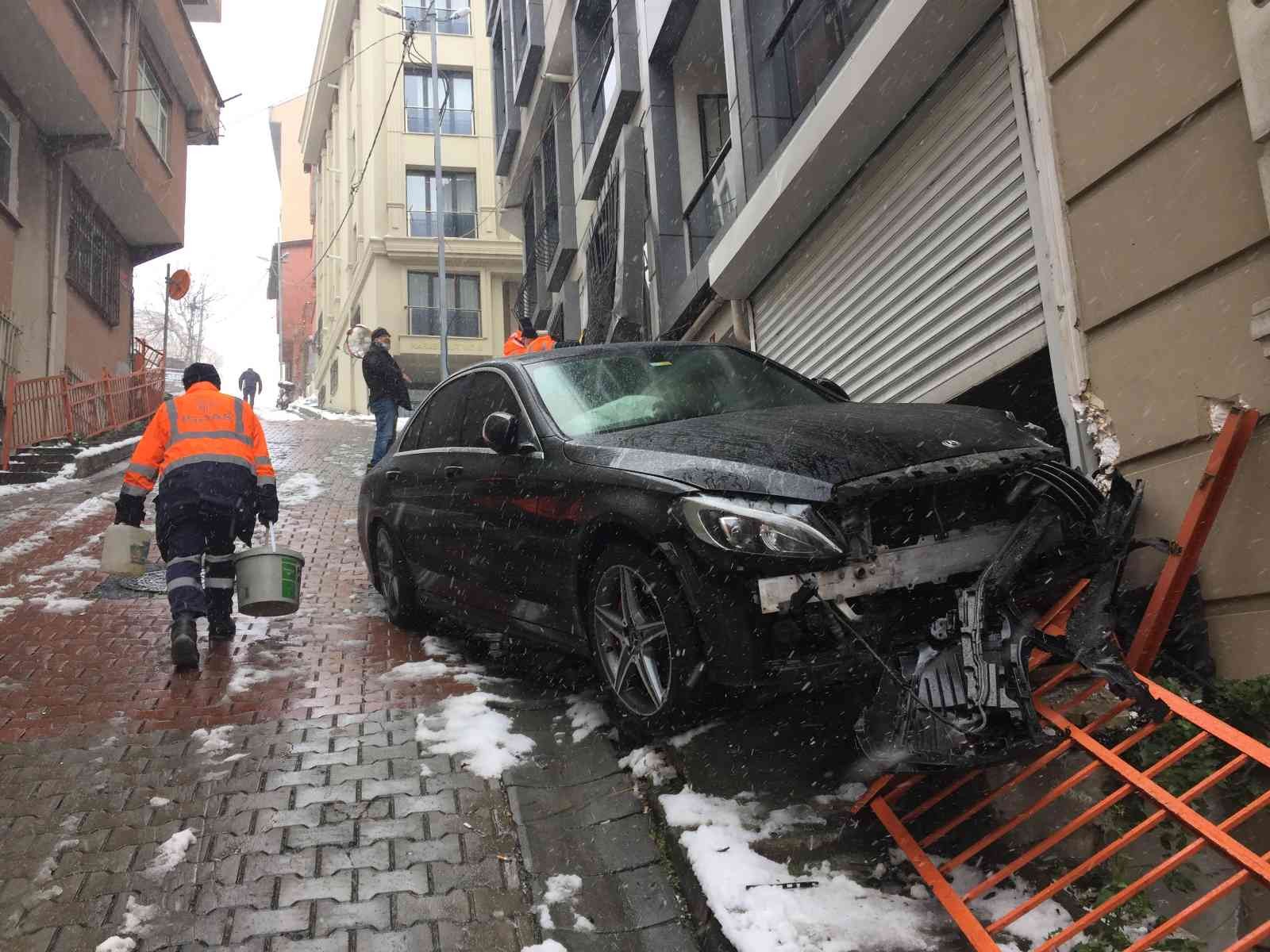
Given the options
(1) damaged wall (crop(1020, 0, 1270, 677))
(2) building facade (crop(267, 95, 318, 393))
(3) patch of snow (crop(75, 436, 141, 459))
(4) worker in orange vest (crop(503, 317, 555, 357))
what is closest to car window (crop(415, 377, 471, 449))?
(1) damaged wall (crop(1020, 0, 1270, 677))

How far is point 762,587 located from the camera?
3080 millimetres

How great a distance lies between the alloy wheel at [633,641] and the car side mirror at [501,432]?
2.96 feet

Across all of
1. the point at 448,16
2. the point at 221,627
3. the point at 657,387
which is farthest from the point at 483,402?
the point at 448,16

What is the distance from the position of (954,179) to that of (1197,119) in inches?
92.1

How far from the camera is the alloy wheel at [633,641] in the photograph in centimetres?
355

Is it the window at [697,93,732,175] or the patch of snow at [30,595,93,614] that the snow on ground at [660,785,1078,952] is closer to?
the patch of snow at [30,595,93,614]

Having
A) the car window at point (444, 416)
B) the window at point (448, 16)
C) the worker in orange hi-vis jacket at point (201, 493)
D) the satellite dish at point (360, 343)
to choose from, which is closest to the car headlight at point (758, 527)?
the car window at point (444, 416)

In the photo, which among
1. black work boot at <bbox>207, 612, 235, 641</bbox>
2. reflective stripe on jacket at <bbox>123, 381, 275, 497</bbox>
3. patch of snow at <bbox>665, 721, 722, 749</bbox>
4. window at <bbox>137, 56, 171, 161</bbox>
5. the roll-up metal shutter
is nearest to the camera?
patch of snow at <bbox>665, 721, 722, 749</bbox>

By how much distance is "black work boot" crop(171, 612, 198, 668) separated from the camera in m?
5.35

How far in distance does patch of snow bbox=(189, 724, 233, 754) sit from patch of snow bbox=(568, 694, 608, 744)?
143 centimetres

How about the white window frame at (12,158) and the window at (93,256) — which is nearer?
the white window frame at (12,158)

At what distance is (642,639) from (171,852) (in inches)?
66.0

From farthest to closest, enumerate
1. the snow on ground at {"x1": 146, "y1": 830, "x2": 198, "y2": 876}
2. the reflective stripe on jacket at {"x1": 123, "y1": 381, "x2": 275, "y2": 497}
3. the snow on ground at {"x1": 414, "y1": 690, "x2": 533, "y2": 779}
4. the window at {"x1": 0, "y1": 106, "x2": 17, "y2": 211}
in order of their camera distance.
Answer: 1. the window at {"x1": 0, "y1": 106, "x2": 17, "y2": 211}
2. the reflective stripe on jacket at {"x1": 123, "y1": 381, "x2": 275, "y2": 497}
3. the snow on ground at {"x1": 414, "y1": 690, "x2": 533, "y2": 779}
4. the snow on ground at {"x1": 146, "y1": 830, "x2": 198, "y2": 876}

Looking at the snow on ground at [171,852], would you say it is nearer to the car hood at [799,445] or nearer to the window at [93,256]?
the car hood at [799,445]
